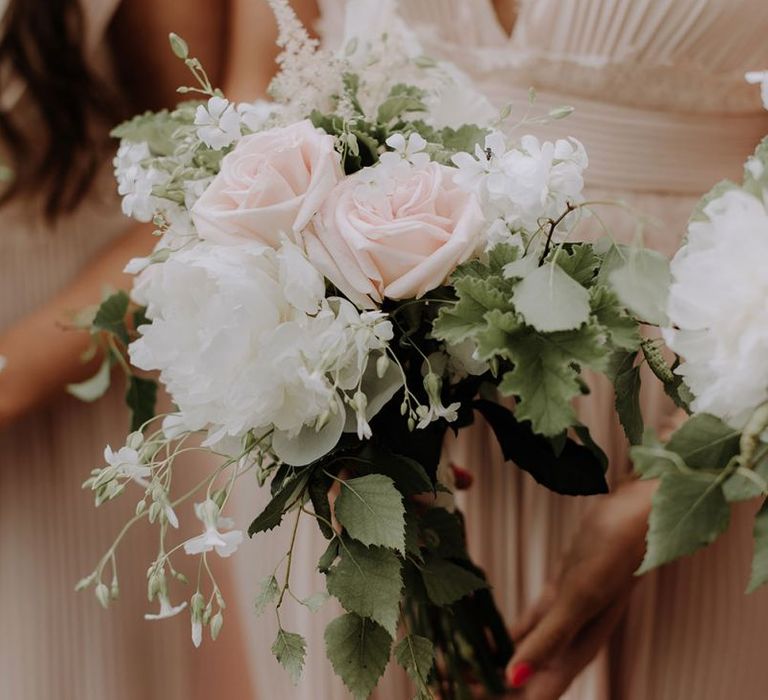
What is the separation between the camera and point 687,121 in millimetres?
764

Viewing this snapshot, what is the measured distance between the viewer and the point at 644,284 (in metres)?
0.39

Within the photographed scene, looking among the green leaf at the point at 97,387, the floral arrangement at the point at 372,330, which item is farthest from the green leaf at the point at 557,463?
the green leaf at the point at 97,387

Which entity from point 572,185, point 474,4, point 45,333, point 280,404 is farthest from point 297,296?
point 45,333

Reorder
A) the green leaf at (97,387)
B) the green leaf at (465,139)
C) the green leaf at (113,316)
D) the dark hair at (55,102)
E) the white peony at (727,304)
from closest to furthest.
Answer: the white peony at (727,304) → the green leaf at (465,139) → the green leaf at (113,316) → the green leaf at (97,387) → the dark hair at (55,102)

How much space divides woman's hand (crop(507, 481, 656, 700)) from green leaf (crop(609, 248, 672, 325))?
35 centimetres

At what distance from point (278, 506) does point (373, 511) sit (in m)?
0.06

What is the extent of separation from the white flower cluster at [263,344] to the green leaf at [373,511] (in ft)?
0.12

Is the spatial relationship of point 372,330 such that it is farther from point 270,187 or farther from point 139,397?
point 139,397

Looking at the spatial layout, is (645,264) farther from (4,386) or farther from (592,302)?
(4,386)

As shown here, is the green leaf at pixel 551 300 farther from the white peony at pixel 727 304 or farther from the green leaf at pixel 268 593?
the green leaf at pixel 268 593

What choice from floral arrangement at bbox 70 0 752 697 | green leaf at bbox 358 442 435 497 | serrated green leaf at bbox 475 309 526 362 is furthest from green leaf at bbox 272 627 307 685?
serrated green leaf at bbox 475 309 526 362

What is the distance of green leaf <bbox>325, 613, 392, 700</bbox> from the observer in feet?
1.53

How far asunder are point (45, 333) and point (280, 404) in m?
0.65

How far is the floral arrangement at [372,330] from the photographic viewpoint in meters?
0.40
